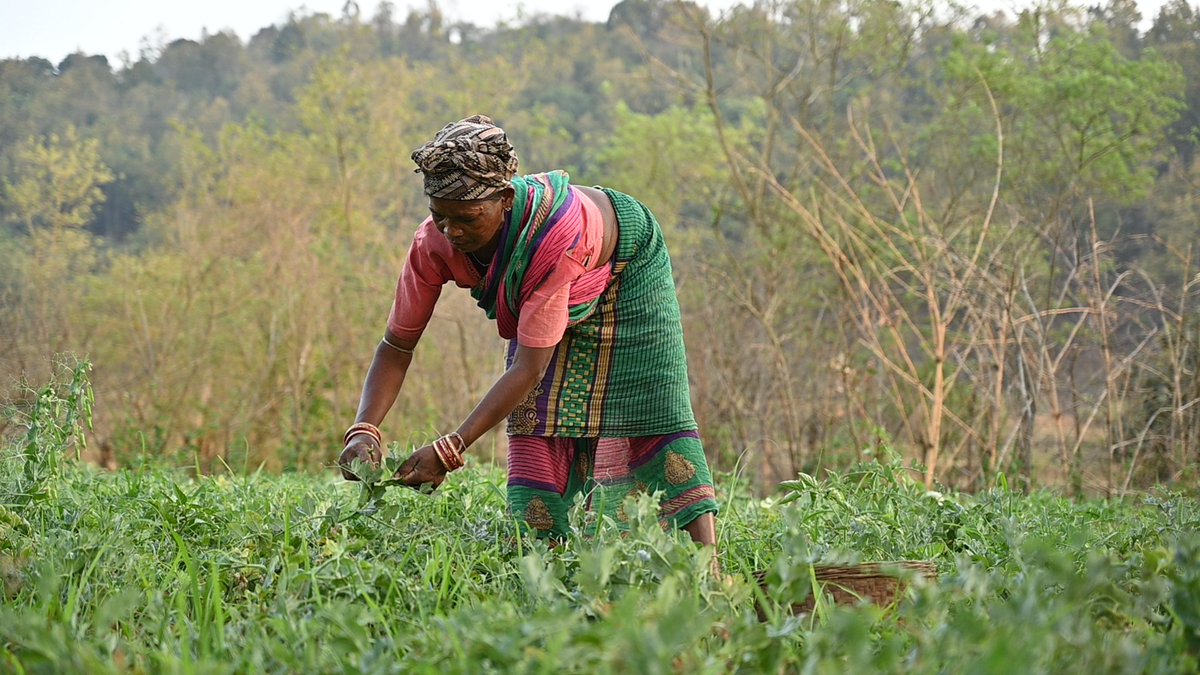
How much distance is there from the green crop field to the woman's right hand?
11 cm

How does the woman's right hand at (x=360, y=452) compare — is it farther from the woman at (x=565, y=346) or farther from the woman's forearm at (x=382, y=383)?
the woman's forearm at (x=382, y=383)

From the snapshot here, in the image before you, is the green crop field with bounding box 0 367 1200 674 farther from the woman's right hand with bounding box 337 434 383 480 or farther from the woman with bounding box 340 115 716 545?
the woman with bounding box 340 115 716 545

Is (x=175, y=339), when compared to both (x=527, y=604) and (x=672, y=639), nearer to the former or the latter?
(x=527, y=604)

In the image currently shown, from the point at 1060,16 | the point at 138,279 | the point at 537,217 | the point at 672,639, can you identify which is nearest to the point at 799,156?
the point at 1060,16

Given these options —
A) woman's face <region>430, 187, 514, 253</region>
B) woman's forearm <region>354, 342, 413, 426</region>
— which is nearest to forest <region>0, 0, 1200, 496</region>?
woman's forearm <region>354, 342, 413, 426</region>

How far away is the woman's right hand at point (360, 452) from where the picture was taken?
10.0 ft

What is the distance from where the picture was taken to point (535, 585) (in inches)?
82.7

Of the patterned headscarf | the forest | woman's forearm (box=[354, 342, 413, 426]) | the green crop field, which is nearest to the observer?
the green crop field

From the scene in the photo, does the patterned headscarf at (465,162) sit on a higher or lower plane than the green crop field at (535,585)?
higher

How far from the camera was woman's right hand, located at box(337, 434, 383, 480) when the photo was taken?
10.0ft

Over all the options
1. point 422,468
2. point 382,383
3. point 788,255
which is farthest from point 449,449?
point 788,255

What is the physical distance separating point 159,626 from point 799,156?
1031 centimetres

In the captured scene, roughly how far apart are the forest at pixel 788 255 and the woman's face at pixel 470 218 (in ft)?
12.9

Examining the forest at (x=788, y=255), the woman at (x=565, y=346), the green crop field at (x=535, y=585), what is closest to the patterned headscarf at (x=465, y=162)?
the woman at (x=565, y=346)
